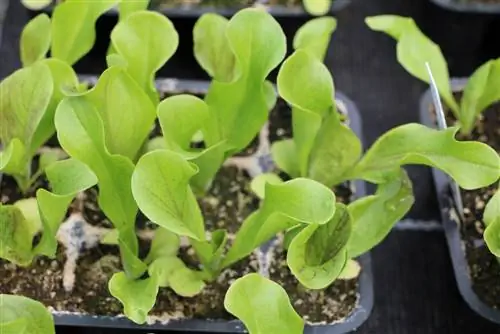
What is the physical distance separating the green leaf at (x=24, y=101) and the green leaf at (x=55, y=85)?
1cm

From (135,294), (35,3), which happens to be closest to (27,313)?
(135,294)

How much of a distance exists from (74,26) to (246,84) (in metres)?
0.17

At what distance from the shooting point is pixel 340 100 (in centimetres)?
91

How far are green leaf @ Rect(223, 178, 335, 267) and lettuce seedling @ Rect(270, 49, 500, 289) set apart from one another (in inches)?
0.5

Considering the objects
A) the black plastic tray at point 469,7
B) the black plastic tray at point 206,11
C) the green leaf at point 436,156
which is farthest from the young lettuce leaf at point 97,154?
the black plastic tray at point 469,7

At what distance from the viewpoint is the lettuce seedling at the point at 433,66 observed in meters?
0.81

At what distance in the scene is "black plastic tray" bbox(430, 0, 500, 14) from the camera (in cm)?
98

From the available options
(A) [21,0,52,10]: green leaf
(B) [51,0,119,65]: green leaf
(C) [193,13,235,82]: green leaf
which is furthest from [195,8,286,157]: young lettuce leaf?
(A) [21,0,52,10]: green leaf

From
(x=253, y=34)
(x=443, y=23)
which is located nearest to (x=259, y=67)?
(x=253, y=34)

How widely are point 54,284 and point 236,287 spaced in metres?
0.23

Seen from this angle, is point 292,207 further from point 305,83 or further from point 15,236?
point 15,236

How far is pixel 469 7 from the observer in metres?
0.98

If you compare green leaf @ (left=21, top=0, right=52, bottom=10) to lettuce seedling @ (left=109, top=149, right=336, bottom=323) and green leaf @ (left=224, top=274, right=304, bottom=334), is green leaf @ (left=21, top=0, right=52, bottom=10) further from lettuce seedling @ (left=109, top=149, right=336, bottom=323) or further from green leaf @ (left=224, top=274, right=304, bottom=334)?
green leaf @ (left=224, top=274, right=304, bottom=334)

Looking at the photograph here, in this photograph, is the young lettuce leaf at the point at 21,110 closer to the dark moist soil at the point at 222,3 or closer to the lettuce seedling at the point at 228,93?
the lettuce seedling at the point at 228,93
